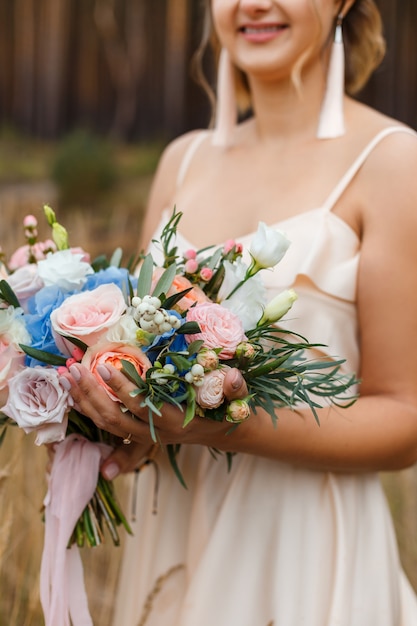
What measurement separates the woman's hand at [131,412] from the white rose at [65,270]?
0.20 meters

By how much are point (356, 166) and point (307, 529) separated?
775mm

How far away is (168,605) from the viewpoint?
1828 millimetres

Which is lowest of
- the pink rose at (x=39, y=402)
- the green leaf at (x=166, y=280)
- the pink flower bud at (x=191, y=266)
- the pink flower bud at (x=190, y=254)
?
the pink rose at (x=39, y=402)

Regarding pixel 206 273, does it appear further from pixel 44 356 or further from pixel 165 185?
pixel 165 185

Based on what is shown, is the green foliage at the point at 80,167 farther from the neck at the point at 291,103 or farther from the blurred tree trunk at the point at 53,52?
the neck at the point at 291,103

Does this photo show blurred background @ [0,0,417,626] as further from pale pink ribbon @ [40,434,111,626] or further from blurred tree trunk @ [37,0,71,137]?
pale pink ribbon @ [40,434,111,626]

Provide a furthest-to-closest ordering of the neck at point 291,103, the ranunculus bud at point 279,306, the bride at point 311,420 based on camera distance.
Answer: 1. the neck at point 291,103
2. the bride at point 311,420
3. the ranunculus bud at point 279,306

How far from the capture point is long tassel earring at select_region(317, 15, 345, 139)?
72.8 inches

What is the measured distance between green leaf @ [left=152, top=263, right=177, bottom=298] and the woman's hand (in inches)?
6.5

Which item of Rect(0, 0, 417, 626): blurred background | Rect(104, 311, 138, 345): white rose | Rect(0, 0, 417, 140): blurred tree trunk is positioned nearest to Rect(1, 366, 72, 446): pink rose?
Rect(104, 311, 138, 345): white rose

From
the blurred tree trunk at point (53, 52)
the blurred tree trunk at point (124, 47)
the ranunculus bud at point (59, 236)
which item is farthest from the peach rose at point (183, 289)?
the blurred tree trunk at point (53, 52)

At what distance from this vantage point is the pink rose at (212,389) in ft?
4.22

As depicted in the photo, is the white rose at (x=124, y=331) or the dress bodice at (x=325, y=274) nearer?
the white rose at (x=124, y=331)

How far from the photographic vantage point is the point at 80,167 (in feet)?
17.8
